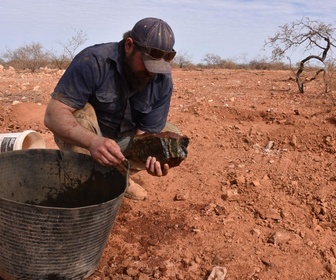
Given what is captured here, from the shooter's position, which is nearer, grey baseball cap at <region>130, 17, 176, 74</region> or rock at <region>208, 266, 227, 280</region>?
rock at <region>208, 266, 227, 280</region>

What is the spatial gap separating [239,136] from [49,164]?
276cm

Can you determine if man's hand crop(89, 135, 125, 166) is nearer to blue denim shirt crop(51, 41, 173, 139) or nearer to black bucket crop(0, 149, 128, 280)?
black bucket crop(0, 149, 128, 280)

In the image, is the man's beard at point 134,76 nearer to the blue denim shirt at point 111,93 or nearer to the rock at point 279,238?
the blue denim shirt at point 111,93

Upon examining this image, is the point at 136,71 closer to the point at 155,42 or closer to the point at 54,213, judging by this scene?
the point at 155,42

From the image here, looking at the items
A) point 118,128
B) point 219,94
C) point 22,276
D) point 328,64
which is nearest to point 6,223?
point 22,276

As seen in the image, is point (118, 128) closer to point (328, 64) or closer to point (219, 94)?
point (219, 94)

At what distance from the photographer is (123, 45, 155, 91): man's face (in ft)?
9.17

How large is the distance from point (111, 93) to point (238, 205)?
134 cm

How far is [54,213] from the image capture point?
1959 millimetres

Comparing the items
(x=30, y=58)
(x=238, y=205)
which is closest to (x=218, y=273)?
(x=238, y=205)

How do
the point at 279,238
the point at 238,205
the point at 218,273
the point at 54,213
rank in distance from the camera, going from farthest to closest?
the point at 238,205 < the point at 279,238 < the point at 218,273 < the point at 54,213

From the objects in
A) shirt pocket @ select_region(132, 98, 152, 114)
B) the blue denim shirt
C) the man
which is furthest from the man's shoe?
shirt pocket @ select_region(132, 98, 152, 114)

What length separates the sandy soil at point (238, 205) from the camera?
2686mm

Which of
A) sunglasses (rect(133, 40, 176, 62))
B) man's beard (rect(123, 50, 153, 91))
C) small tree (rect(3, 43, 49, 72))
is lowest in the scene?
small tree (rect(3, 43, 49, 72))
